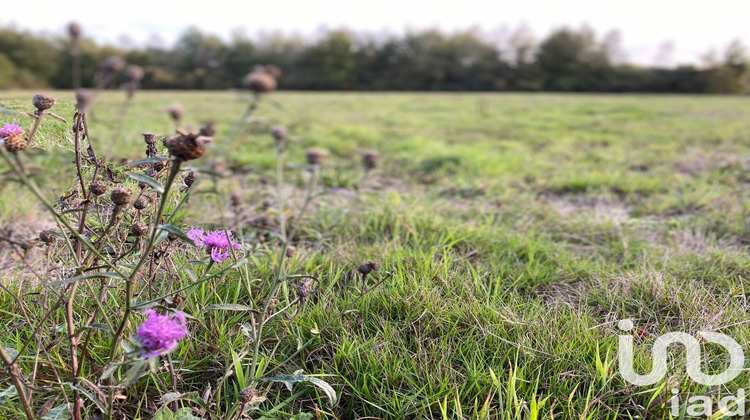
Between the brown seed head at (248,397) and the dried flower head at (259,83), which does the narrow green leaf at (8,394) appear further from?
the dried flower head at (259,83)

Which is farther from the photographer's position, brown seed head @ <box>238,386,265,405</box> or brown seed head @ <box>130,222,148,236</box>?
brown seed head @ <box>130,222,148,236</box>

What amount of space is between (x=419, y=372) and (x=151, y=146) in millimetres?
827

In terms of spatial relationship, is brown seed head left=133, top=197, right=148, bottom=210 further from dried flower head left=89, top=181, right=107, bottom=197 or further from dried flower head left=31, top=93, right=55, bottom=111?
dried flower head left=31, top=93, right=55, bottom=111

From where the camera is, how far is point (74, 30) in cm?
86

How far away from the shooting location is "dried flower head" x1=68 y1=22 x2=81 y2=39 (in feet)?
2.81

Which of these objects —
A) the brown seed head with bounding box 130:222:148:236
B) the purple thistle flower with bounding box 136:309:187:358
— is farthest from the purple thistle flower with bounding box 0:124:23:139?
the purple thistle flower with bounding box 136:309:187:358

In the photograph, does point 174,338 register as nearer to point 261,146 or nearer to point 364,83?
point 261,146

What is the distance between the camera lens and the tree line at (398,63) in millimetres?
27734

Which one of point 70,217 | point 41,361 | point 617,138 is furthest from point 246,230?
point 617,138

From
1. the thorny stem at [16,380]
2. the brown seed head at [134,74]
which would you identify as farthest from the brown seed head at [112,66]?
the thorny stem at [16,380]

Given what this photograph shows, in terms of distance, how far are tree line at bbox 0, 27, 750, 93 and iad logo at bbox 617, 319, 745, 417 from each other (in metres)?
28.1

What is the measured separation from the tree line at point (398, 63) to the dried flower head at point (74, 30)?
90.2 feet

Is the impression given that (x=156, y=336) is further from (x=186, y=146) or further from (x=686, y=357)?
(x=686, y=357)

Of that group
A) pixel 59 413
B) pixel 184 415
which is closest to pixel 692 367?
pixel 184 415
